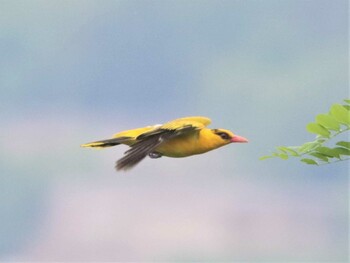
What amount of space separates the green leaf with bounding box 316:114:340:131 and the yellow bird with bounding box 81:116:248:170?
1.31ft

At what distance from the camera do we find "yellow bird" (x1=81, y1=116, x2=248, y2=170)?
2617 mm

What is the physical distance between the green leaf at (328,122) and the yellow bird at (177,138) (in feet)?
1.31

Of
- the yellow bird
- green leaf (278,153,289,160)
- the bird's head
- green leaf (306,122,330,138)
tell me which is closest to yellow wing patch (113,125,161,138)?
the yellow bird

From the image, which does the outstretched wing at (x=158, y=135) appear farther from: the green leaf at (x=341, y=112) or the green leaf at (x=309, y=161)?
the green leaf at (x=341, y=112)

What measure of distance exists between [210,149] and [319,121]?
0.48 m

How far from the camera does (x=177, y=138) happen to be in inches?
106

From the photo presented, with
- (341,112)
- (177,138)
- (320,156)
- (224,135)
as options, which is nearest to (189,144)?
(177,138)

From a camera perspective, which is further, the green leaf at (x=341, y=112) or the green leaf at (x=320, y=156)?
the green leaf at (x=320, y=156)

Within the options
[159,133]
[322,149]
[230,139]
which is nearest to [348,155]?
[322,149]

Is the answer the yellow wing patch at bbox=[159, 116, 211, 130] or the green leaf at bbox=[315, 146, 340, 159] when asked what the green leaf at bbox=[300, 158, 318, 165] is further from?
the yellow wing patch at bbox=[159, 116, 211, 130]

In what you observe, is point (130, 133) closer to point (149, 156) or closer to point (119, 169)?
point (149, 156)

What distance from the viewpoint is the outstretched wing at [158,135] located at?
2.46 meters

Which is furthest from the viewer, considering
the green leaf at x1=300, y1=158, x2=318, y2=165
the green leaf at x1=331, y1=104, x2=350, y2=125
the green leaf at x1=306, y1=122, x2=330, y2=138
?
the green leaf at x1=300, y1=158, x2=318, y2=165

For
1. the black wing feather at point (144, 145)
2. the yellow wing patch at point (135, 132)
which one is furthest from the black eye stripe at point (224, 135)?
the yellow wing patch at point (135, 132)
